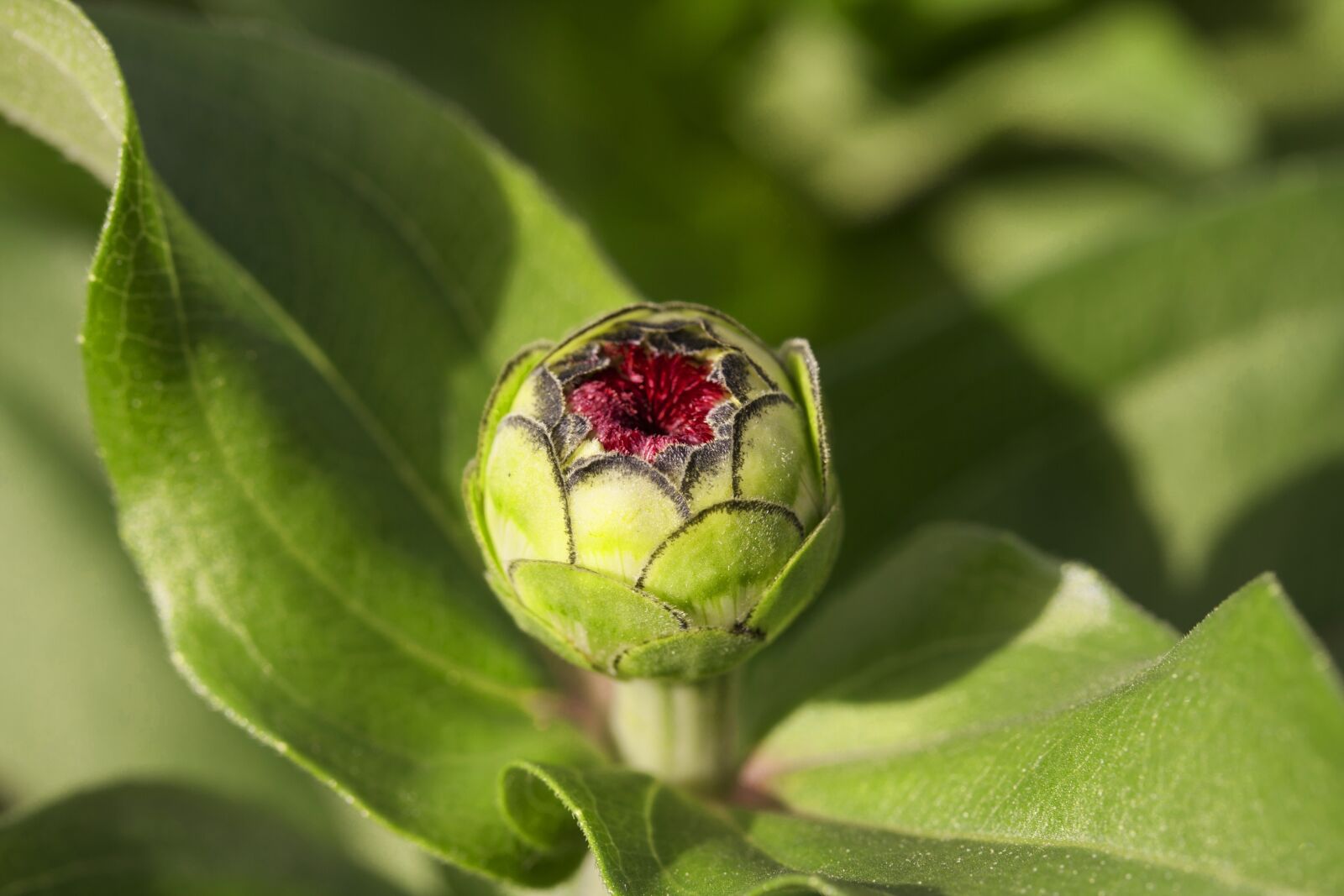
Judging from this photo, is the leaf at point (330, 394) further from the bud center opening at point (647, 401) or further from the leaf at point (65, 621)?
the leaf at point (65, 621)

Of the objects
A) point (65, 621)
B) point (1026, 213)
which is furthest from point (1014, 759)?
point (1026, 213)

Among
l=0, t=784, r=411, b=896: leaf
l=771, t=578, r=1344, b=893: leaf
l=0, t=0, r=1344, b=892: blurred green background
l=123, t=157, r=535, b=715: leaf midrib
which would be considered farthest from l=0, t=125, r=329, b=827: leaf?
l=771, t=578, r=1344, b=893: leaf

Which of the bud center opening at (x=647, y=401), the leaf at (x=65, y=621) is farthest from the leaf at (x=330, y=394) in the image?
the leaf at (x=65, y=621)

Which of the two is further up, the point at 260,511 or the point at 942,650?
the point at 260,511

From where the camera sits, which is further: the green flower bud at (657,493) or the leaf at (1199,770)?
the green flower bud at (657,493)

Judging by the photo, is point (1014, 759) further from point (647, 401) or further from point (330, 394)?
point (330, 394)

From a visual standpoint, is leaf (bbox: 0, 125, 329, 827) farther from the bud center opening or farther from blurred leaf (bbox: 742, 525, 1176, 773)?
the bud center opening

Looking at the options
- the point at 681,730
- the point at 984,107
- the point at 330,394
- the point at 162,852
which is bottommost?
the point at 162,852
